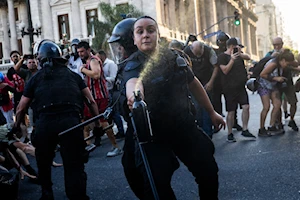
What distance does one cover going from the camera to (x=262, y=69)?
767 cm

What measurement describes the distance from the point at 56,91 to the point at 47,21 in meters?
36.7

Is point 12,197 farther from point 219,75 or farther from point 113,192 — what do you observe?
point 219,75

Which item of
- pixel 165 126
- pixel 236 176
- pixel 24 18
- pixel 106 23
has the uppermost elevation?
pixel 24 18

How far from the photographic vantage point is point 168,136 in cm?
268

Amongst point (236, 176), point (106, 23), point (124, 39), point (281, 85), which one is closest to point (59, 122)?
point (124, 39)

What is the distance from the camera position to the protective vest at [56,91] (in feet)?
12.3

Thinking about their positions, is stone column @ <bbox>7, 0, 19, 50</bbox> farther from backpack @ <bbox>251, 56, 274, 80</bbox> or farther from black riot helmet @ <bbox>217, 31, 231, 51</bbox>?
backpack @ <bbox>251, 56, 274, 80</bbox>

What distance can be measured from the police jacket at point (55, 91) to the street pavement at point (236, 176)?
3.58ft

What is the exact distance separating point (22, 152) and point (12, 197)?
1028 mm

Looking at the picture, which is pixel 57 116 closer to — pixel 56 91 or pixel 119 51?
pixel 56 91

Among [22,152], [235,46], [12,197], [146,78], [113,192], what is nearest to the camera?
[146,78]

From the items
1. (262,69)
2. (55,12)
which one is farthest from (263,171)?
(55,12)

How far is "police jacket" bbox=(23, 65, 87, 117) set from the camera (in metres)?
3.76

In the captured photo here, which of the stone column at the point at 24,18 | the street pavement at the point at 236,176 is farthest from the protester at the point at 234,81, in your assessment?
the stone column at the point at 24,18
